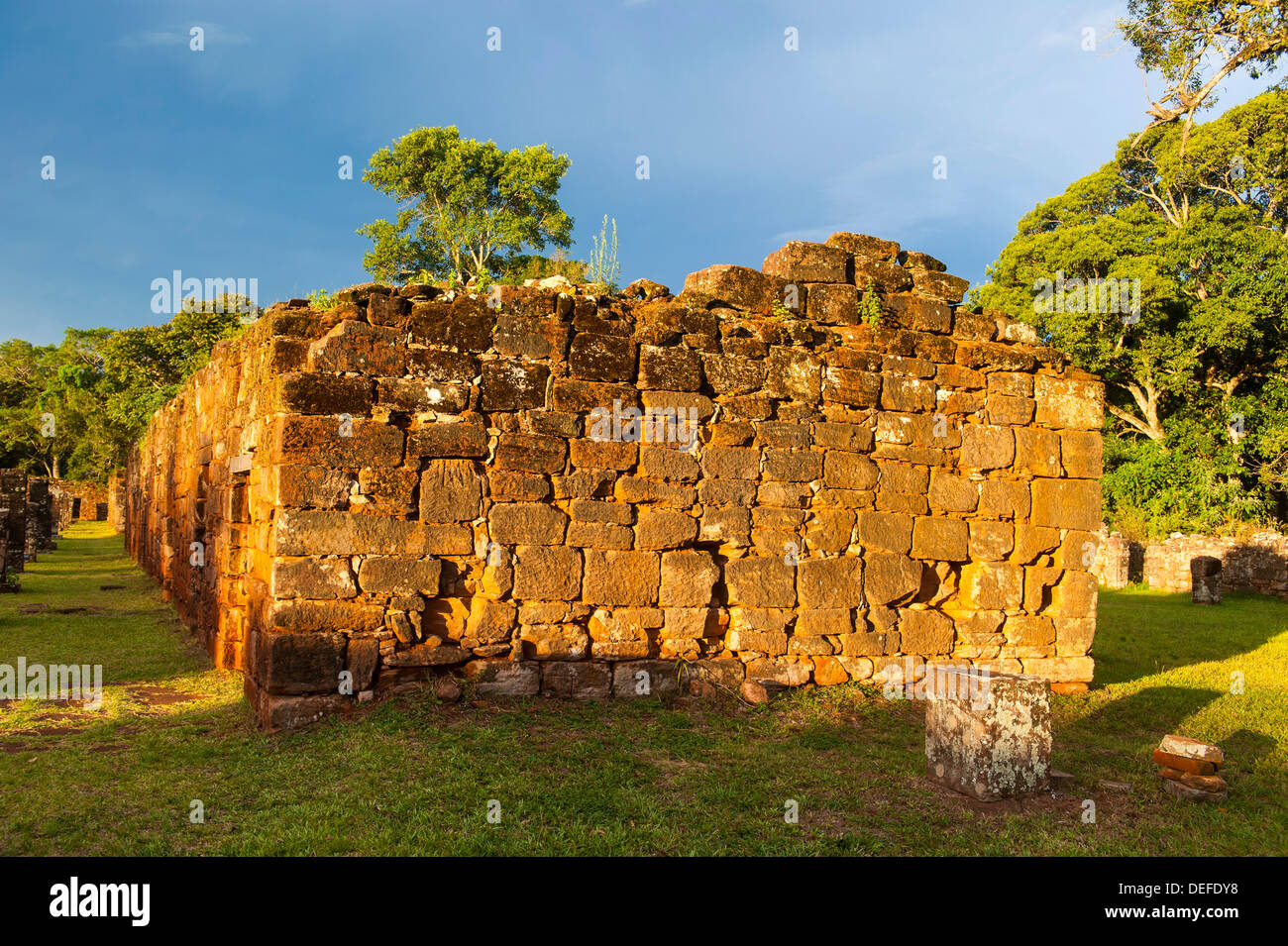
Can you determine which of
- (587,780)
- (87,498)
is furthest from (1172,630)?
(87,498)

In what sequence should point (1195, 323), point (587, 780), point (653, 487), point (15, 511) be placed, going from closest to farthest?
point (587, 780), point (653, 487), point (15, 511), point (1195, 323)

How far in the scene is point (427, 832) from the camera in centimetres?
452

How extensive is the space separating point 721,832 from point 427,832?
1.61m

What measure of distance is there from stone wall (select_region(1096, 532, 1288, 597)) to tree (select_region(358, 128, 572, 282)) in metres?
23.2

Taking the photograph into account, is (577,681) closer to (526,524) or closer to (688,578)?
(688,578)

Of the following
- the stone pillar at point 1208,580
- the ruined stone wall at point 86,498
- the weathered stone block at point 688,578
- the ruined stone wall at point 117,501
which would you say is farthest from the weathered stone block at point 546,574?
the ruined stone wall at point 86,498

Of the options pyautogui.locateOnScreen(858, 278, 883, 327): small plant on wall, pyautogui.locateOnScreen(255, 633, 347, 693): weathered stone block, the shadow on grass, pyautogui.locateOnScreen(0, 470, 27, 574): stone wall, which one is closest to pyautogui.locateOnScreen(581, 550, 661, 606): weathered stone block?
pyautogui.locateOnScreen(255, 633, 347, 693): weathered stone block

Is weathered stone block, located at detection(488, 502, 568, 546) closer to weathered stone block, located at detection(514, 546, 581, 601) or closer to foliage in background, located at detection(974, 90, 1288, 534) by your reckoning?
weathered stone block, located at detection(514, 546, 581, 601)

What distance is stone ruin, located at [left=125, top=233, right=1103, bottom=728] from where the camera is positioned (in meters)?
6.61

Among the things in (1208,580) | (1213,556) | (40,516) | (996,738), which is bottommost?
(1208,580)

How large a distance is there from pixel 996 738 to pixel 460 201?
32.7 m

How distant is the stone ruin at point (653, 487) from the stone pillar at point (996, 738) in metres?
2.19

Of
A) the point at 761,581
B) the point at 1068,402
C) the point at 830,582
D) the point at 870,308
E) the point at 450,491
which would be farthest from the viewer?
the point at 1068,402

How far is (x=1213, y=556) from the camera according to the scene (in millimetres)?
19844
